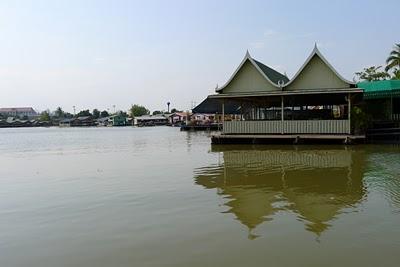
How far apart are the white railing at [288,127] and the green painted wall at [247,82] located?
174 cm

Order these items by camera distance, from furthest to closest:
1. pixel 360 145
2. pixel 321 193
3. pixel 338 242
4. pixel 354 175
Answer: pixel 360 145 → pixel 354 175 → pixel 321 193 → pixel 338 242

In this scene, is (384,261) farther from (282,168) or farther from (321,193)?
(282,168)

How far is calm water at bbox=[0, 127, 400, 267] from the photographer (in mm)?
5422

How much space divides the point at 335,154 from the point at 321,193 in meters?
8.43

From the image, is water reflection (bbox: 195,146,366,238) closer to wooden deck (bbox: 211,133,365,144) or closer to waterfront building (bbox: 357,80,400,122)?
wooden deck (bbox: 211,133,365,144)

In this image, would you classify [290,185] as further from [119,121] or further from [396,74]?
[119,121]

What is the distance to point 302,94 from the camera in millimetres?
21875

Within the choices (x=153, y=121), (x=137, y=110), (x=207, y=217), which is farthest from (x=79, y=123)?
(x=207, y=217)

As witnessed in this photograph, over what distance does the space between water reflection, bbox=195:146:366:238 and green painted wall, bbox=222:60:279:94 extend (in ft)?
23.1

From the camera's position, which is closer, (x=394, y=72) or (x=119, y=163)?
(x=119, y=163)

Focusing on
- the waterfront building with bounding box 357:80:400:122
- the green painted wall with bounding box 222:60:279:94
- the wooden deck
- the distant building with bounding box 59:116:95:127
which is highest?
the green painted wall with bounding box 222:60:279:94

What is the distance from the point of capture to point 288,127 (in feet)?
74.7

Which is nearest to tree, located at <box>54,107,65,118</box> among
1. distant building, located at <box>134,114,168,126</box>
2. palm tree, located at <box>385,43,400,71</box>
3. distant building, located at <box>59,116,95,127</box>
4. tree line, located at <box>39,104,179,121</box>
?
tree line, located at <box>39,104,179,121</box>

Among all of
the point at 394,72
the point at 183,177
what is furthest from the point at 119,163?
the point at 394,72
